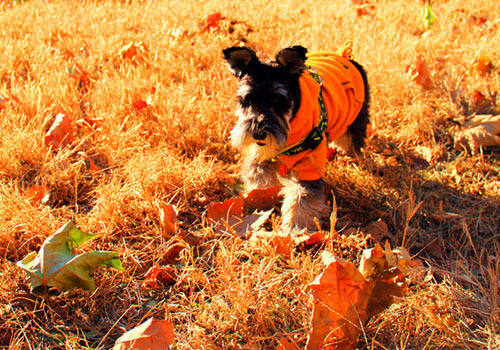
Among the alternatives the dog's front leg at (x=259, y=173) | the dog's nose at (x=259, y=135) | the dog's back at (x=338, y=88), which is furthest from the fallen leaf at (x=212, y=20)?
the dog's nose at (x=259, y=135)

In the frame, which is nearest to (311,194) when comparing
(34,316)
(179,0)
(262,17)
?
(34,316)

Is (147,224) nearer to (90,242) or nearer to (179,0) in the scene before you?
(90,242)

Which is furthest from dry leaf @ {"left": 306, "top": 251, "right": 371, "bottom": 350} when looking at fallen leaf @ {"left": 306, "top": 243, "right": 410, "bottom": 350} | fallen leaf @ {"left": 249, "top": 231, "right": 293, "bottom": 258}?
fallen leaf @ {"left": 249, "top": 231, "right": 293, "bottom": 258}

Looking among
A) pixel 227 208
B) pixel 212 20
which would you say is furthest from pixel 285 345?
pixel 212 20

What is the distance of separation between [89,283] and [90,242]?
0.58m

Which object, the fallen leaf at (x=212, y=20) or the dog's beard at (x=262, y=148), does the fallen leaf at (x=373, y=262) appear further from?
the fallen leaf at (x=212, y=20)

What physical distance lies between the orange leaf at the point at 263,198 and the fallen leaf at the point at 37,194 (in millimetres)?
1683

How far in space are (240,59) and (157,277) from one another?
1744mm

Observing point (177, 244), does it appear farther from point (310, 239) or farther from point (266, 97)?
point (266, 97)

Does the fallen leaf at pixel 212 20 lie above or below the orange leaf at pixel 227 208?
above

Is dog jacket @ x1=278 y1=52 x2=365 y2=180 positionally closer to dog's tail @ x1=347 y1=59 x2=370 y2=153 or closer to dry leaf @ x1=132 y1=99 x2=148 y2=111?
dog's tail @ x1=347 y1=59 x2=370 y2=153

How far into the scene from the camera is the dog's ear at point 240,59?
3.15 m

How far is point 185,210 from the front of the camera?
11.5 ft

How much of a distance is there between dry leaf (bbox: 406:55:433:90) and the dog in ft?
5.79
